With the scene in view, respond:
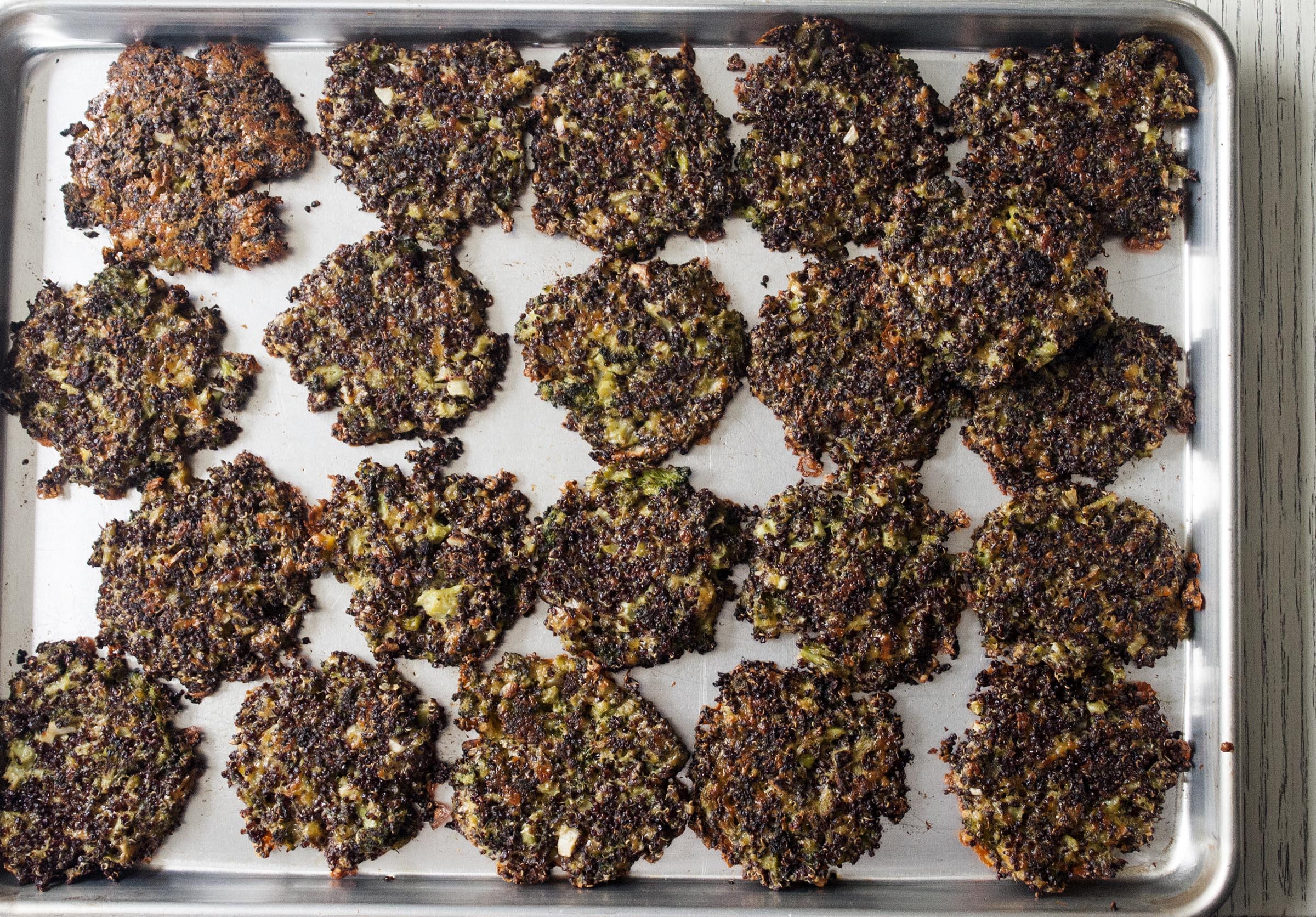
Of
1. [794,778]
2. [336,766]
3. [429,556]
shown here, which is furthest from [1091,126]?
[336,766]

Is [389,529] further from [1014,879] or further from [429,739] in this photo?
[1014,879]

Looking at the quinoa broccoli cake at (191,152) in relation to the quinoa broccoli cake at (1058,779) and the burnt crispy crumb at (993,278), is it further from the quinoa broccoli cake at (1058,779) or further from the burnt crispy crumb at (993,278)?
the quinoa broccoli cake at (1058,779)

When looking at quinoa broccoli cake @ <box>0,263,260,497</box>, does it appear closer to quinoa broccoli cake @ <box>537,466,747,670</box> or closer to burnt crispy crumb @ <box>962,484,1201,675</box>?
quinoa broccoli cake @ <box>537,466,747,670</box>

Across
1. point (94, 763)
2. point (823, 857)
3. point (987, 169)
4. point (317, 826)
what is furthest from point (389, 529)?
point (987, 169)

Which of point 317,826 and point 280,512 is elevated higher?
point 280,512

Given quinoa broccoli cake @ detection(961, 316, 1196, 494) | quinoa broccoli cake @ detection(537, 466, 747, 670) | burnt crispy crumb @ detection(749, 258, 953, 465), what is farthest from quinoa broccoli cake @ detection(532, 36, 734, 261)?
quinoa broccoli cake @ detection(961, 316, 1196, 494)
